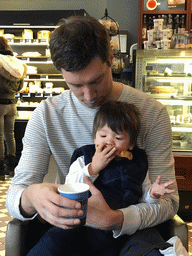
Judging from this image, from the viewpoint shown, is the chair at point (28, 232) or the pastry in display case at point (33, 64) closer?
the chair at point (28, 232)

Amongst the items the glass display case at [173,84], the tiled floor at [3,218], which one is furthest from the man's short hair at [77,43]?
the glass display case at [173,84]

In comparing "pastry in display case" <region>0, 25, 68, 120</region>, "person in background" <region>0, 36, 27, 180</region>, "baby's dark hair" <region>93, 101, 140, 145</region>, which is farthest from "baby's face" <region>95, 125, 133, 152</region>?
"pastry in display case" <region>0, 25, 68, 120</region>

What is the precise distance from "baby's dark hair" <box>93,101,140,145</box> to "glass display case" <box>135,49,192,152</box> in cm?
243

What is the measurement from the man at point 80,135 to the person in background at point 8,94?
143 inches

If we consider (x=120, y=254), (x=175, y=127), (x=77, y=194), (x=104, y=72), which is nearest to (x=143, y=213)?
(x=120, y=254)

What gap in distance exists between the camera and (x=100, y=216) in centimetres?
131

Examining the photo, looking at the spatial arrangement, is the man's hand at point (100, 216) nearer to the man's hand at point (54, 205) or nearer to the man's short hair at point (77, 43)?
the man's hand at point (54, 205)

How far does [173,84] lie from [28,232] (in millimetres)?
3083

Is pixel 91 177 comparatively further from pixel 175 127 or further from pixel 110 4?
pixel 110 4

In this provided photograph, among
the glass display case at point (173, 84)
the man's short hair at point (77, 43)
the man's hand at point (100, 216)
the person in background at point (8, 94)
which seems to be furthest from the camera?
the person in background at point (8, 94)

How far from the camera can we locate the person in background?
205 inches

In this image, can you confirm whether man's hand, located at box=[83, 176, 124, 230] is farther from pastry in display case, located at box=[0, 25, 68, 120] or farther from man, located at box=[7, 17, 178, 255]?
pastry in display case, located at box=[0, 25, 68, 120]

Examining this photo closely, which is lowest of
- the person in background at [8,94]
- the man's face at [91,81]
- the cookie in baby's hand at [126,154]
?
the person in background at [8,94]

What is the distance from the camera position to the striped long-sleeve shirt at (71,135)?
1.66m
